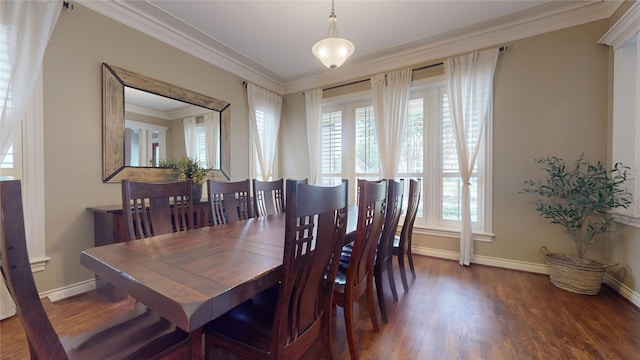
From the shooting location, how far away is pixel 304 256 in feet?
3.20

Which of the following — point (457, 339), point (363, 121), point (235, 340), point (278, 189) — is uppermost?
point (363, 121)

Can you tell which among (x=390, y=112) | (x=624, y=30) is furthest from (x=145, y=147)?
(x=624, y=30)

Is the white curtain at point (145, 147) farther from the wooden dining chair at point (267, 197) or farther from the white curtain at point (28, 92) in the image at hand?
the wooden dining chair at point (267, 197)

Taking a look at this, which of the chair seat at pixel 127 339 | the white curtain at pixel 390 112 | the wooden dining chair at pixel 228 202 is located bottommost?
the chair seat at pixel 127 339

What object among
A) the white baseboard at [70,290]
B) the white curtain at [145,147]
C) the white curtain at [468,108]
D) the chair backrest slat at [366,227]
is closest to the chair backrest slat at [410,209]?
the chair backrest slat at [366,227]

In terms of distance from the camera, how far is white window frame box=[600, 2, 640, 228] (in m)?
2.01

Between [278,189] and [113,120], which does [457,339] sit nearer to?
[278,189]

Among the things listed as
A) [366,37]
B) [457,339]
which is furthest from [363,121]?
[457,339]

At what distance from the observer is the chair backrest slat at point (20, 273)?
1.91 ft

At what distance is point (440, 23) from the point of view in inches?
108

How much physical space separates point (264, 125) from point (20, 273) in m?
3.61

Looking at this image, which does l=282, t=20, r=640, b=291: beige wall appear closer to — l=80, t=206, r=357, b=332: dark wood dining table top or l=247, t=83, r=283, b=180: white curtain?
l=80, t=206, r=357, b=332: dark wood dining table top

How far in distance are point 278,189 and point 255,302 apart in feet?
4.84

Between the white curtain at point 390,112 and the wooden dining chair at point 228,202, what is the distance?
2022mm
